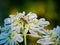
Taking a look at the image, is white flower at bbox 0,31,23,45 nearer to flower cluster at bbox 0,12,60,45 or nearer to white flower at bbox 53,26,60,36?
flower cluster at bbox 0,12,60,45

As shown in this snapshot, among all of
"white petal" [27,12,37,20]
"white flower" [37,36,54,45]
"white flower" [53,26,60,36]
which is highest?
"white petal" [27,12,37,20]

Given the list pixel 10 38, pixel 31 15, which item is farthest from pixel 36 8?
pixel 10 38

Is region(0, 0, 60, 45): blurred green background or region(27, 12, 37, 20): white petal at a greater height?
region(0, 0, 60, 45): blurred green background

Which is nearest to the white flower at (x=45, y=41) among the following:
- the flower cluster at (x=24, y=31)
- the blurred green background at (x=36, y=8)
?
the flower cluster at (x=24, y=31)

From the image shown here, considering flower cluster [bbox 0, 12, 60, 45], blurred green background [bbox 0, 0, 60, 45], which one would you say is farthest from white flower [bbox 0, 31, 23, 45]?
blurred green background [bbox 0, 0, 60, 45]

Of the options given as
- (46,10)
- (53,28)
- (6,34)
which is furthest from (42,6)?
(6,34)

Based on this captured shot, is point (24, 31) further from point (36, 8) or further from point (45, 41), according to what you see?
point (36, 8)
